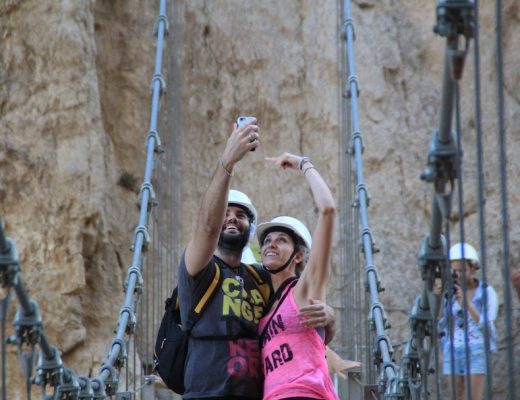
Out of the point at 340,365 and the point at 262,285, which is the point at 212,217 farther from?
the point at 340,365

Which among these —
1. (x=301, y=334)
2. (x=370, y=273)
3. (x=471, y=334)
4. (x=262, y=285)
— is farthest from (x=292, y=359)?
(x=471, y=334)

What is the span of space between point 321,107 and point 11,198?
2677mm

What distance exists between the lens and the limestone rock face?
7438 millimetres

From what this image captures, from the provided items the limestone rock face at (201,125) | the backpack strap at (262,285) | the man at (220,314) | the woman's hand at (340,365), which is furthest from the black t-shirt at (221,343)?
the limestone rock face at (201,125)

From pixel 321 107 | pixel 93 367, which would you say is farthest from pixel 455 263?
pixel 321 107

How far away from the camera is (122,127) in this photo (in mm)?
8383

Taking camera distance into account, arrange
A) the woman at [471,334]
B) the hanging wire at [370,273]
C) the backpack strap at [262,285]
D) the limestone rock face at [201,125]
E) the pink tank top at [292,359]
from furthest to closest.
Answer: the limestone rock face at [201,125] < the woman at [471,334] < the hanging wire at [370,273] < the backpack strap at [262,285] < the pink tank top at [292,359]

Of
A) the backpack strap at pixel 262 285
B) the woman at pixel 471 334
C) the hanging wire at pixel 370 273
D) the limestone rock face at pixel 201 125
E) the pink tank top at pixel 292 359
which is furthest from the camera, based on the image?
the limestone rock face at pixel 201 125

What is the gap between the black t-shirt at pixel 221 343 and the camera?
3.12 meters

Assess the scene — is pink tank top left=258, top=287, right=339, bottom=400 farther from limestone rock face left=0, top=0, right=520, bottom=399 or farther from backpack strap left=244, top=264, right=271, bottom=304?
limestone rock face left=0, top=0, right=520, bottom=399

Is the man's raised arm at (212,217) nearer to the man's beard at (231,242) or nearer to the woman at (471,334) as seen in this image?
the man's beard at (231,242)

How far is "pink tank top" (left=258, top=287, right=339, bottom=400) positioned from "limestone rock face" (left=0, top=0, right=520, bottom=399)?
366 centimetres

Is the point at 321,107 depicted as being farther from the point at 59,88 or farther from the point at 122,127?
the point at 59,88

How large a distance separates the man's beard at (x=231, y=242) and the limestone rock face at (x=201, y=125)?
11.4ft
